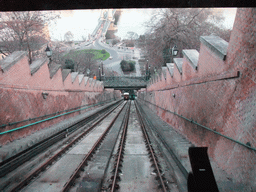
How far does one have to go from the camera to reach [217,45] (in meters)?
4.99

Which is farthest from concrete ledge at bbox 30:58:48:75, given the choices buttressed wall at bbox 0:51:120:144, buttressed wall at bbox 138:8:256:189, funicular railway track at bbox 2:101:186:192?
buttressed wall at bbox 138:8:256:189

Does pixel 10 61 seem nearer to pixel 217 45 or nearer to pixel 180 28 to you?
pixel 217 45

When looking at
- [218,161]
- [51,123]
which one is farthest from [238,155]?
[51,123]

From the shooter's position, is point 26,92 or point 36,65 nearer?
point 26,92

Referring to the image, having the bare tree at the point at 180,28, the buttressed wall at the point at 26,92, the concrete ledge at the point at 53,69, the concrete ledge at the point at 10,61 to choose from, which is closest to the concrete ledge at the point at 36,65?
the buttressed wall at the point at 26,92

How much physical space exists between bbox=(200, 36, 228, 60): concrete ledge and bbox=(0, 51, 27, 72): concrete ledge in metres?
7.75

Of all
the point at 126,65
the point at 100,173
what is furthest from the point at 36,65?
the point at 126,65

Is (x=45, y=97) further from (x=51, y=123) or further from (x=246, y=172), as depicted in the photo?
(x=246, y=172)

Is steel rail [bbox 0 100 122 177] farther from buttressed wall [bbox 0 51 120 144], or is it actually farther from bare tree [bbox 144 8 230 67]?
bare tree [bbox 144 8 230 67]

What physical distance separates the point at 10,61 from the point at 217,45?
8136 mm

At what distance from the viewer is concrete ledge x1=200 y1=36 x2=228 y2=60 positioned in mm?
4543

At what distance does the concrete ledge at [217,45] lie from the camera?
4.54 m

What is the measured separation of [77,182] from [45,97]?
20.8ft

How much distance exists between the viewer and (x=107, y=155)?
6.12m
